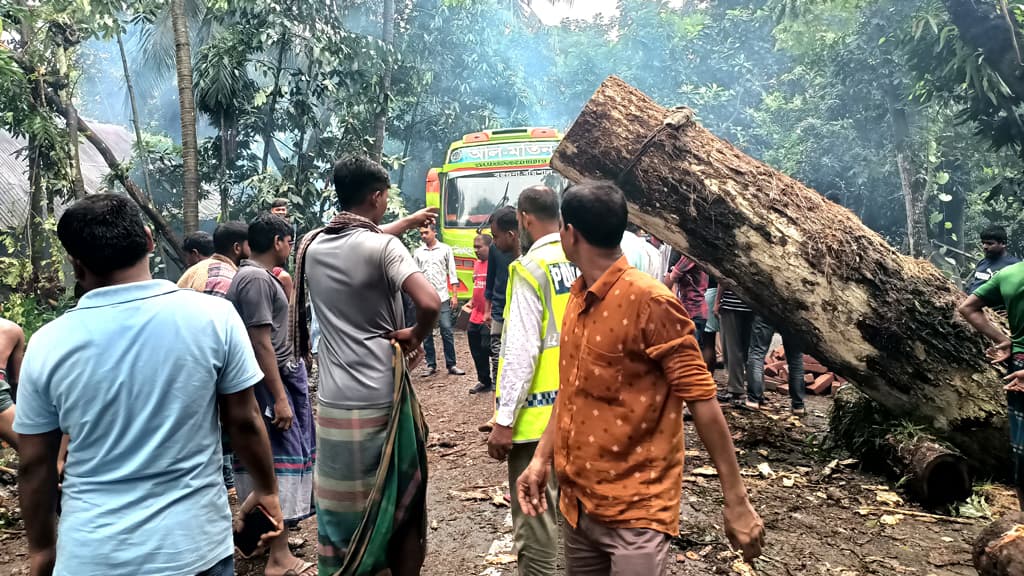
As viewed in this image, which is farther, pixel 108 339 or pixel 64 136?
pixel 64 136

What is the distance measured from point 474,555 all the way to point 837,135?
51.7 feet

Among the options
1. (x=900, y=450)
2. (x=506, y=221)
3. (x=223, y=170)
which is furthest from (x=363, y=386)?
(x=223, y=170)

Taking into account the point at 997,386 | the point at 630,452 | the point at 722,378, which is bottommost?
the point at 722,378

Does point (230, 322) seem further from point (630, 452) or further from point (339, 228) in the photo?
point (630, 452)

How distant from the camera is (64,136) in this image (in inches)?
316

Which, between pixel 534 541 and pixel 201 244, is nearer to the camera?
pixel 534 541

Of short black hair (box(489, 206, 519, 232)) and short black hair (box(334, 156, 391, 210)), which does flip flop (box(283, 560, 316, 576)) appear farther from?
short black hair (box(489, 206, 519, 232))

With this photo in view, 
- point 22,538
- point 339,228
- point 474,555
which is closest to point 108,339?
point 339,228

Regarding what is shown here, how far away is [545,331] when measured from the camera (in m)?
2.72

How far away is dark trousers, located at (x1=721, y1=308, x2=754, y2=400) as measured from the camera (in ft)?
20.6

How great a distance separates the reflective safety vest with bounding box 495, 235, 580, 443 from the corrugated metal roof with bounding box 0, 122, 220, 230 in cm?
900

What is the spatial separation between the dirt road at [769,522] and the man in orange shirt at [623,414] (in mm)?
1689

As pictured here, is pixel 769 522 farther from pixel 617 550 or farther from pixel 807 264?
pixel 617 550

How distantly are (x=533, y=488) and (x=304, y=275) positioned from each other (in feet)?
4.51
